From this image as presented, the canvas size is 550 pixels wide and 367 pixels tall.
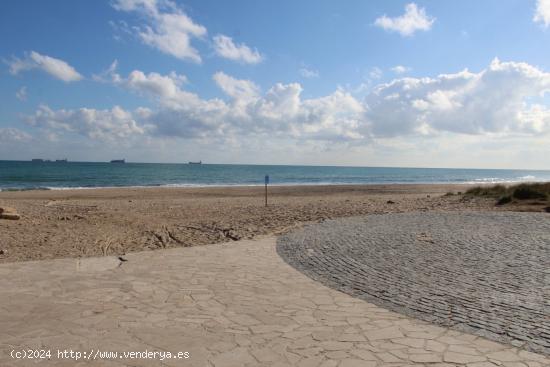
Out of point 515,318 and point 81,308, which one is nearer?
point 515,318

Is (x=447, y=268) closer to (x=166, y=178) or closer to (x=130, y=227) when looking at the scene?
(x=130, y=227)

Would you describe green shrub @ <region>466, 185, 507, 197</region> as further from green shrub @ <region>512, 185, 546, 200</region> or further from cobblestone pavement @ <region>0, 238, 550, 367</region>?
cobblestone pavement @ <region>0, 238, 550, 367</region>

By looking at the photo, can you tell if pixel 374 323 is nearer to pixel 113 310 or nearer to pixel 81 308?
pixel 113 310

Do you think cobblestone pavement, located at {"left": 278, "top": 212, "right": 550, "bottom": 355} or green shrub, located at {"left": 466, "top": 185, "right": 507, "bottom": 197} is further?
green shrub, located at {"left": 466, "top": 185, "right": 507, "bottom": 197}

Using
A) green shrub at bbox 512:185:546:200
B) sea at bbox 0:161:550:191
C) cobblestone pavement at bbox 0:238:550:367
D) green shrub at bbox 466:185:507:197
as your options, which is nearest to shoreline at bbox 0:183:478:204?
sea at bbox 0:161:550:191

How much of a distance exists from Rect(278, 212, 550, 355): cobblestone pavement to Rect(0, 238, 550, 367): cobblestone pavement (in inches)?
16.2

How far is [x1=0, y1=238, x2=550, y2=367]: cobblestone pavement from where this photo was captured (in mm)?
3393

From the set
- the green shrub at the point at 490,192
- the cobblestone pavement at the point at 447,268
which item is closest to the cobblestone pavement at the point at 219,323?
the cobblestone pavement at the point at 447,268

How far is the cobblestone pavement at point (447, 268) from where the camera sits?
14.1 ft

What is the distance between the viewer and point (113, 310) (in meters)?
4.49

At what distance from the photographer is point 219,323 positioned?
13.6 ft

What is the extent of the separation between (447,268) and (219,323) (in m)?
4.12

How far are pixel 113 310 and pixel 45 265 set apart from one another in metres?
2.95

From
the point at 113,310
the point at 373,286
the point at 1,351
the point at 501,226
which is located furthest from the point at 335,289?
the point at 501,226
